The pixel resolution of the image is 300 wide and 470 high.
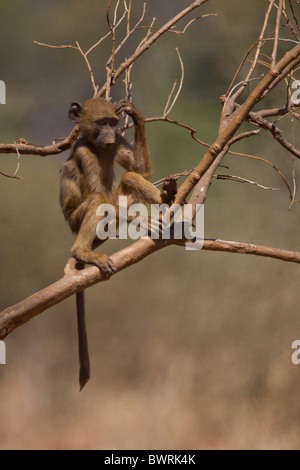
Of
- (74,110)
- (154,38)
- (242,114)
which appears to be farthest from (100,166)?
(242,114)

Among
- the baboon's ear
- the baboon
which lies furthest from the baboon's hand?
the baboon's ear

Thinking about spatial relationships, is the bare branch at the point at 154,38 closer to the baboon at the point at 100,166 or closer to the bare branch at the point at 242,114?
the baboon at the point at 100,166

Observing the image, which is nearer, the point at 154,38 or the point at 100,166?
the point at 100,166

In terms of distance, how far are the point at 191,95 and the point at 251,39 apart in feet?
3.63

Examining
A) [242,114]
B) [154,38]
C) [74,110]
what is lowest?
[242,114]

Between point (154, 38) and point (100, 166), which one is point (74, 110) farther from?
point (154, 38)

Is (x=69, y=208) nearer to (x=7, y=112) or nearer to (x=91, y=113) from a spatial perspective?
(x=91, y=113)

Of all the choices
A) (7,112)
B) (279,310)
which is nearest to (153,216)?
(7,112)

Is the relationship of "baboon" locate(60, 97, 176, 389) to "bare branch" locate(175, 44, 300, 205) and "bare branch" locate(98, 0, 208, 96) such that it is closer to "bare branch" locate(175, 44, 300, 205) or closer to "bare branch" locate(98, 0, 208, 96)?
"bare branch" locate(98, 0, 208, 96)

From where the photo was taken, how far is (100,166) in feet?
12.8

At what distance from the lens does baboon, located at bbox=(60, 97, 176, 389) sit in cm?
366

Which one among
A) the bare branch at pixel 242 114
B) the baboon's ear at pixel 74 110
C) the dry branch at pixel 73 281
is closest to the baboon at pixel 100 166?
the baboon's ear at pixel 74 110

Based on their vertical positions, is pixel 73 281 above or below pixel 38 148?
below

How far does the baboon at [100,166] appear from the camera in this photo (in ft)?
12.0
